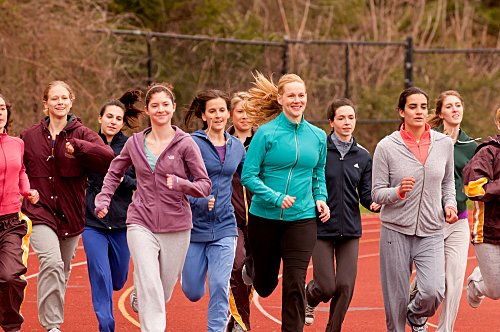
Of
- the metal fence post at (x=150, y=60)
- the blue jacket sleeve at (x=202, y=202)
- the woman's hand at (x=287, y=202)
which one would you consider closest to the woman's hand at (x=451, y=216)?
the woman's hand at (x=287, y=202)

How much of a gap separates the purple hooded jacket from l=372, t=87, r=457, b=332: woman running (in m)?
1.55

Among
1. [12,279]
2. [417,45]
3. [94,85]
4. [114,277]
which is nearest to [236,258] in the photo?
[114,277]

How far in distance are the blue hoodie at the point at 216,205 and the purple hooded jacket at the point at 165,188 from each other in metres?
0.50

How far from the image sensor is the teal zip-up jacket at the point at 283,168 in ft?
18.5

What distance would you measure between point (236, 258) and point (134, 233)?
1744 mm

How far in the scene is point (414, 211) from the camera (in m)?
5.80

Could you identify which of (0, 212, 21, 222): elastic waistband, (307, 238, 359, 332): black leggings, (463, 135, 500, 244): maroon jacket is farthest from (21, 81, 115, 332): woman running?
(463, 135, 500, 244): maroon jacket

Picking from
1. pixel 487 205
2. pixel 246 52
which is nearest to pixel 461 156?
pixel 487 205

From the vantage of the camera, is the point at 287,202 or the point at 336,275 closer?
the point at 287,202

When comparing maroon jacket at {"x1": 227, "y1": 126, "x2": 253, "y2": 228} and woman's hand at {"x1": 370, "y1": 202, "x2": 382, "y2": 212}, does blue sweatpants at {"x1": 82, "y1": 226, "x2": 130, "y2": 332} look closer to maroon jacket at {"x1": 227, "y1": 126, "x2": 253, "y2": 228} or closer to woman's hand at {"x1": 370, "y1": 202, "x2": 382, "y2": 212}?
maroon jacket at {"x1": 227, "y1": 126, "x2": 253, "y2": 228}

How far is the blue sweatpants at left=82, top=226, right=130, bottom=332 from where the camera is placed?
20.8ft

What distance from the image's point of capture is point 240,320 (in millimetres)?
6648

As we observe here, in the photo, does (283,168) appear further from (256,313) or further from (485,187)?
(256,313)

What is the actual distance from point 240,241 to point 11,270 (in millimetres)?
2320
